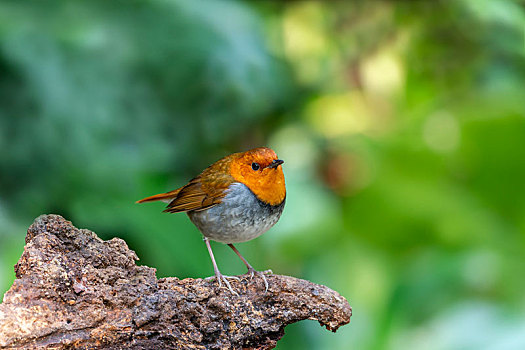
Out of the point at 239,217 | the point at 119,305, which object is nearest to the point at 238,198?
the point at 239,217

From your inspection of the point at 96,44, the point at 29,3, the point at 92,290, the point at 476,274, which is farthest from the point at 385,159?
the point at 92,290

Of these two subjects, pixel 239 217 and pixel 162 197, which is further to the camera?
pixel 162 197

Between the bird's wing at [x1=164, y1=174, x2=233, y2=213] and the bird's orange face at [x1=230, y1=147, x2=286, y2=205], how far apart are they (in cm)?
5

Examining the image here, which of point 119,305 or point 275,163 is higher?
point 275,163

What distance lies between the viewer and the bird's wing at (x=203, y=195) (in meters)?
1.75

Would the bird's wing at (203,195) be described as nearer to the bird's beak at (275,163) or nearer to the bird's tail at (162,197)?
the bird's tail at (162,197)

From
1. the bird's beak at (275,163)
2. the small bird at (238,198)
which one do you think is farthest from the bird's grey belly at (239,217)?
the bird's beak at (275,163)

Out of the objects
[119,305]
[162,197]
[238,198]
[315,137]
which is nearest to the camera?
[119,305]

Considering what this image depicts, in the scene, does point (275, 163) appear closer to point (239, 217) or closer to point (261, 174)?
point (261, 174)

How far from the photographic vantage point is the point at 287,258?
376 centimetres

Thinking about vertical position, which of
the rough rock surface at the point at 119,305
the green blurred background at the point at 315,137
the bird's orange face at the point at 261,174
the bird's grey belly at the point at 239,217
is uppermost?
the green blurred background at the point at 315,137

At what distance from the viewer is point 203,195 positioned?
1.78 meters

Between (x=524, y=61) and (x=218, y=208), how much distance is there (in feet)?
9.46

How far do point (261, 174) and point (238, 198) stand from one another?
106mm
